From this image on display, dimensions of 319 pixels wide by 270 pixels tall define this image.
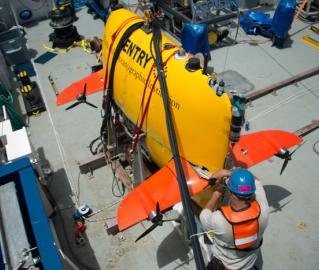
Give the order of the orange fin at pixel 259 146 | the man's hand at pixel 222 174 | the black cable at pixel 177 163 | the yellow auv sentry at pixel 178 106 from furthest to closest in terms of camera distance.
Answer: the orange fin at pixel 259 146
the yellow auv sentry at pixel 178 106
the man's hand at pixel 222 174
the black cable at pixel 177 163

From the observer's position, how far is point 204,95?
357 cm

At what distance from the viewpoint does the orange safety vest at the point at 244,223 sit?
10.2ft

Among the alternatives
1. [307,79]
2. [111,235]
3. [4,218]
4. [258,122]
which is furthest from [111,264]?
[307,79]

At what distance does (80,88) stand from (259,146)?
3.12 metres

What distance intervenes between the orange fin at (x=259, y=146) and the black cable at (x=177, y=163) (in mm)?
1169

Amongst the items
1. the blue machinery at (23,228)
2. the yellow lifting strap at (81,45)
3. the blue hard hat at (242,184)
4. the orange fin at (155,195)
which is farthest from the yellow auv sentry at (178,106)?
the yellow lifting strap at (81,45)

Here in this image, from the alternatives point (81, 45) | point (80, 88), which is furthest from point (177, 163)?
point (81, 45)

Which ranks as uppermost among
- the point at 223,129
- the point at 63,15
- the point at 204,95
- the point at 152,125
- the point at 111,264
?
the point at 204,95

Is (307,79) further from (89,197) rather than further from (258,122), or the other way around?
(89,197)

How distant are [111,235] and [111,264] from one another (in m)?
0.49

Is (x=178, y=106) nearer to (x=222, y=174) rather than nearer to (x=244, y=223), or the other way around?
(x=222, y=174)

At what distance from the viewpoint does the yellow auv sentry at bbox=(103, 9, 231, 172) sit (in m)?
3.57

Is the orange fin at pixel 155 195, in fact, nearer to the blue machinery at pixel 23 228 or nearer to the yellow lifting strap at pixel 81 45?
the blue machinery at pixel 23 228

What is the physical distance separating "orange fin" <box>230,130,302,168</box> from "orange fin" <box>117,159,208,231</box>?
773 mm
